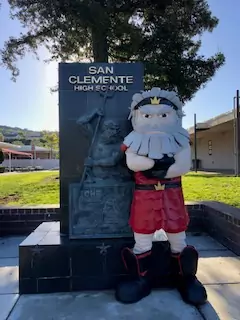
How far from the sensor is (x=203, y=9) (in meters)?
7.75

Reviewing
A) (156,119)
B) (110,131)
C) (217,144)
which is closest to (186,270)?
(156,119)

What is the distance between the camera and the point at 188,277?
2586 mm

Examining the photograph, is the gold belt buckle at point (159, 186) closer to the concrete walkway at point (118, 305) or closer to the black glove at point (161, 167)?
the black glove at point (161, 167)

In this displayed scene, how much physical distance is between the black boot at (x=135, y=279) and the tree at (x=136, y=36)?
5302 millimetres

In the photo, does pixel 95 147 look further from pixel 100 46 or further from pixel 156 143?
pixel 100 46

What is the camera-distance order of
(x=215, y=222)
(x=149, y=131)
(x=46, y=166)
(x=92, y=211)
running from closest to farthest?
(x=149, y=131) → (x=92, y=211) → (x=215, y=222) → (x=46, y=166)

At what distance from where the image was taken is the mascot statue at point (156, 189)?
8.20ft

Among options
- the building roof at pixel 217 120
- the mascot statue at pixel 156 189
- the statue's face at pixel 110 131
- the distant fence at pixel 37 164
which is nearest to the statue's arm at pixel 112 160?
the statue's face at pixel 110 131

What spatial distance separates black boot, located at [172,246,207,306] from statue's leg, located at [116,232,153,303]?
24cm

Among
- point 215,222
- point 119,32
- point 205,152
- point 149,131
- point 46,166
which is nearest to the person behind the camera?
point 149,131

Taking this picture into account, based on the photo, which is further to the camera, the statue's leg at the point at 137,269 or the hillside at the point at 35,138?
the hillside at the point at 35,138

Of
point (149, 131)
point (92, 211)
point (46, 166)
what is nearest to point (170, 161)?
point (149, 131)

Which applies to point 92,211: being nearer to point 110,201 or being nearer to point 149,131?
point 110,201

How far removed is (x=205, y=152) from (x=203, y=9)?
66.4 ft
